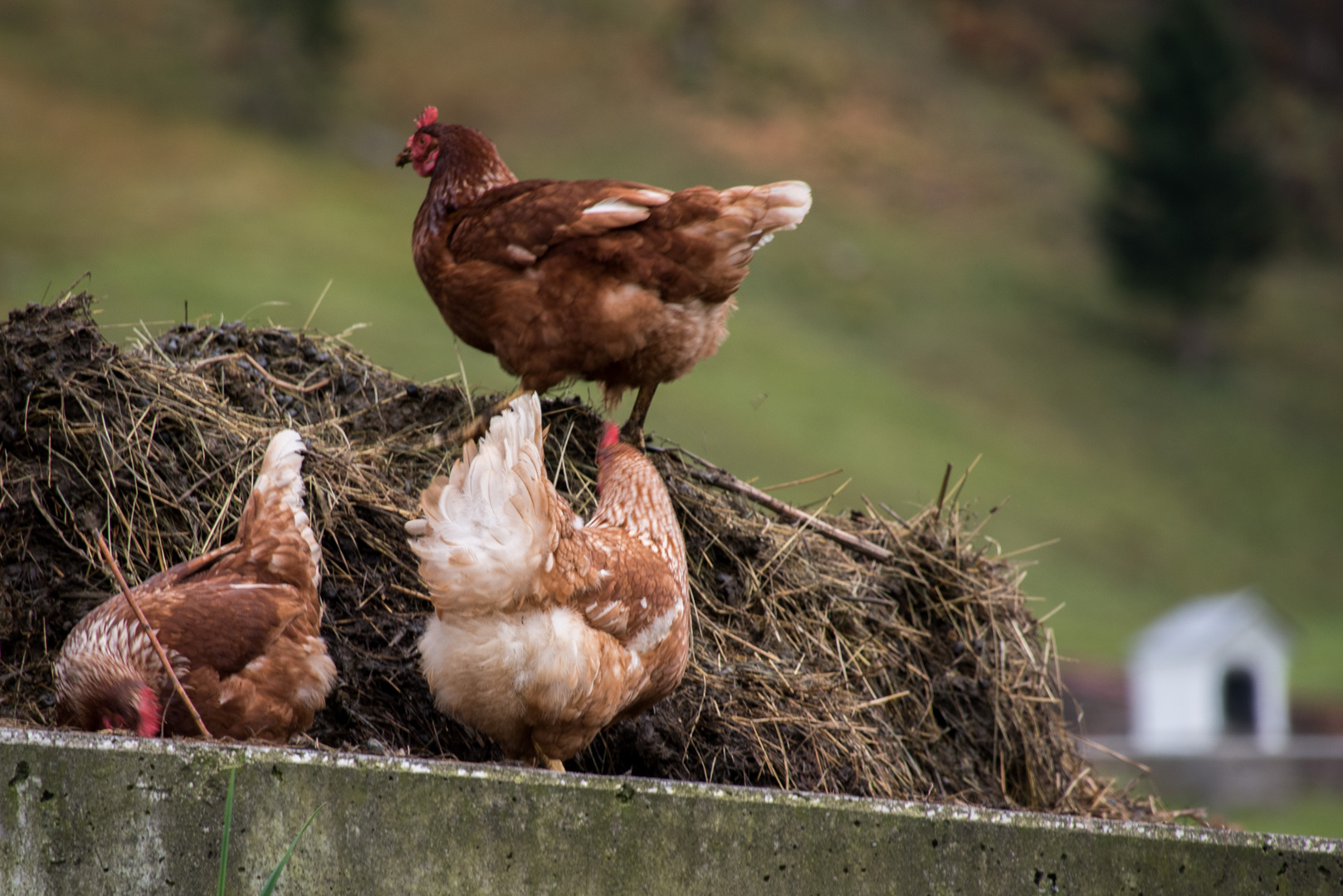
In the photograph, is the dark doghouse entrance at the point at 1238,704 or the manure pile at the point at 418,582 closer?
the manure pile at the point at 418,582

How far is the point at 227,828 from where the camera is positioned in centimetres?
177

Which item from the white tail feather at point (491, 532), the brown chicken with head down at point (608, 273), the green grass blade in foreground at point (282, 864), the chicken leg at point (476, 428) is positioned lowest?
the green grass blade in foreground at point (282, 864)

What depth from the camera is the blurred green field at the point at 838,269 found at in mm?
21797

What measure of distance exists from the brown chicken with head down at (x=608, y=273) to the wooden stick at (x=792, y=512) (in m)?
0.27

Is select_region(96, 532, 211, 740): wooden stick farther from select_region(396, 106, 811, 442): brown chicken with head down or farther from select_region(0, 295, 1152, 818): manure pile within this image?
select_region(396, 106, 811, 442): brown chicken with head down

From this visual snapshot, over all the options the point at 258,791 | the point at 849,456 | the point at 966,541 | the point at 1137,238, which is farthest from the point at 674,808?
the point at 1137,238

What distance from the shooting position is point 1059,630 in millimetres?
19766

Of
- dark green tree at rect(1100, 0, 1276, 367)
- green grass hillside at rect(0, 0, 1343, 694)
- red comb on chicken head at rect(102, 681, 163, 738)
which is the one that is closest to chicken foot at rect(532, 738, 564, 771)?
red comb on chicken head at rect(102, 681, 163, 738)

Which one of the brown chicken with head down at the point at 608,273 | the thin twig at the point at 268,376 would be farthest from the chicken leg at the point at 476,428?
the thin twig at the point at 268,376

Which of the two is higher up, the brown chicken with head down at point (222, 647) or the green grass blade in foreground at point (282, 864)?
the brown chicken with head down at point (222, 647)

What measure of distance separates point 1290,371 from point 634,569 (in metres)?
34.0

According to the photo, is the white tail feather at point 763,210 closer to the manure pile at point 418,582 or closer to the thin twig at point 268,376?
the manure pile at point 418,582

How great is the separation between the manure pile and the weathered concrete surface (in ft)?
3.04

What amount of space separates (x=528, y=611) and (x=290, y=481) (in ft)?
2.44
